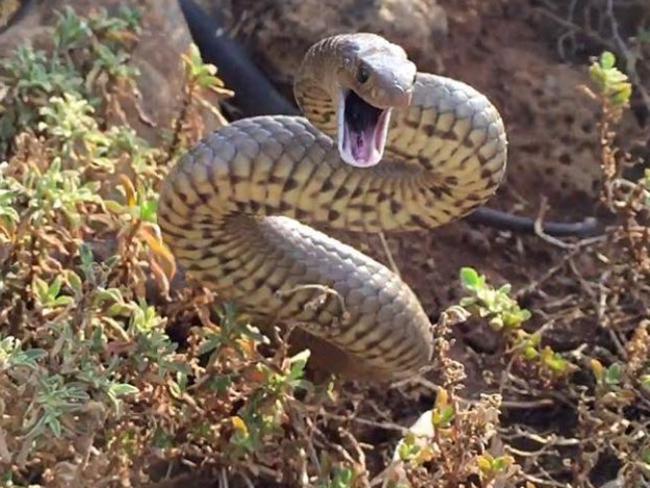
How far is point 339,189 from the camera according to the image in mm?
2727

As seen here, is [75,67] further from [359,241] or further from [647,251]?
[647,251]

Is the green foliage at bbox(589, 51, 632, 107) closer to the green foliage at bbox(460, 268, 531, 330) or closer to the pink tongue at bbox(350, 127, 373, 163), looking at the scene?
the green foliage at bbox(460, 268, 531, 330)

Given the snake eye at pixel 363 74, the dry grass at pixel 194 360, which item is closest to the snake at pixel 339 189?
the snake eye at pixel 363 74

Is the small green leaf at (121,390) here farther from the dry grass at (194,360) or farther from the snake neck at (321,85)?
the snake neck at (321,85)

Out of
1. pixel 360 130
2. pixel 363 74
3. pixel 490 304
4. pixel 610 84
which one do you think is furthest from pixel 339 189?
pixel 610 84

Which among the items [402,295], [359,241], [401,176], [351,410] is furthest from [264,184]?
[359,241]

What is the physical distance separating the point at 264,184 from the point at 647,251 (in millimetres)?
1018

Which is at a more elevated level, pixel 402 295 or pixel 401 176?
pixel 401 176

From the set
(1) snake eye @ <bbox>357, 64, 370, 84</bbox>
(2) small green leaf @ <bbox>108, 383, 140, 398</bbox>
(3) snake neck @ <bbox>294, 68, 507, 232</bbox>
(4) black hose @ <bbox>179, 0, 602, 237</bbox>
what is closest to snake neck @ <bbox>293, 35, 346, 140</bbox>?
(3) snake neck @ <bbox>294, 68, 507, 232</bbox>

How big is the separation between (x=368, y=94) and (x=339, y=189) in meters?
0.23

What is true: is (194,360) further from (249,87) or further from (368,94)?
(249,87)

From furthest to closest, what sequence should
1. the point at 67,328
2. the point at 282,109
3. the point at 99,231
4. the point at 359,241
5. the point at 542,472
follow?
the point at 282,109 → the point at 359,241 → the point at 99,231 → the point at 542,472 → the point at 67,328

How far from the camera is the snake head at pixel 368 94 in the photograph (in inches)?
100

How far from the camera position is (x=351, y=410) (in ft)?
10.5
